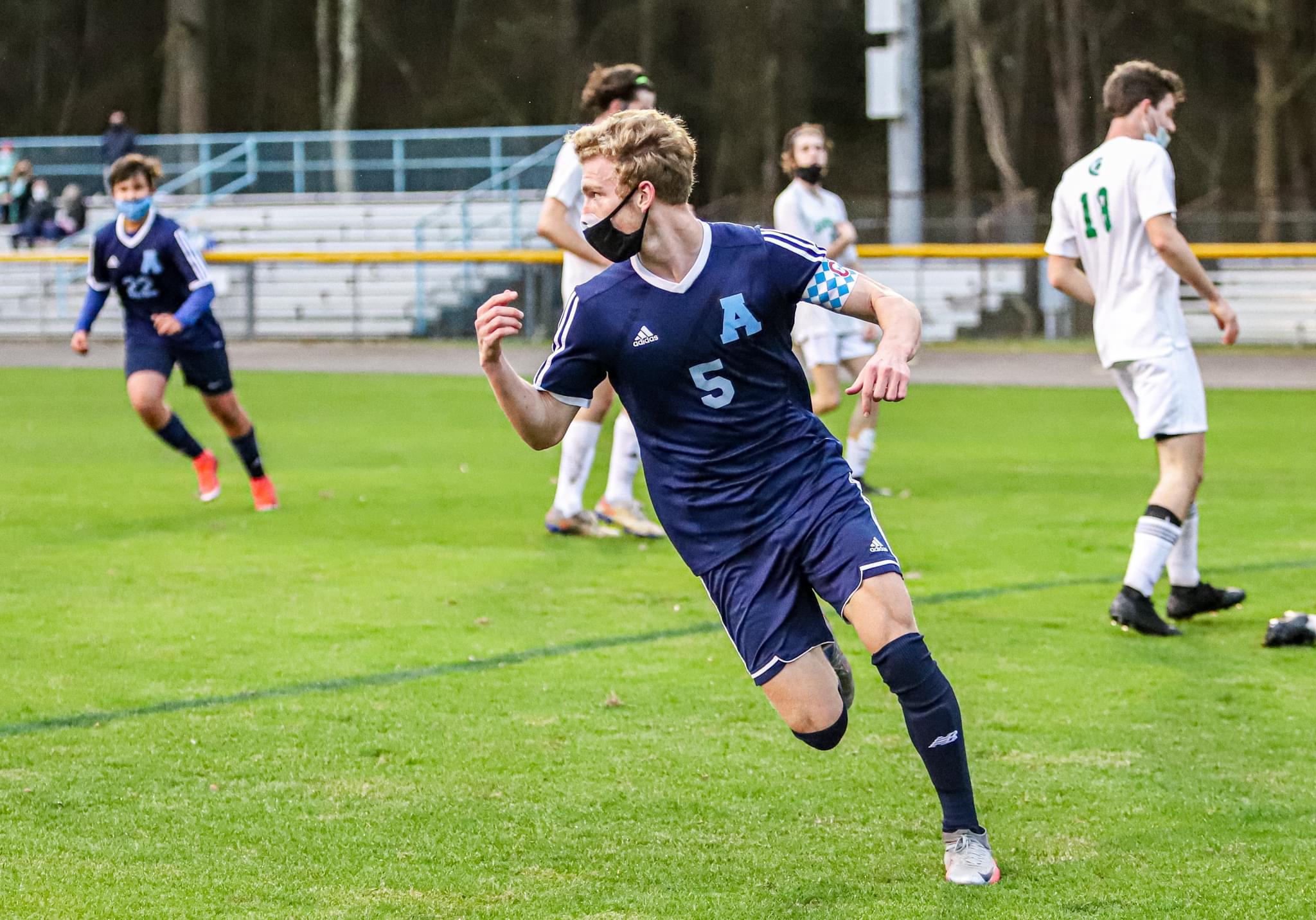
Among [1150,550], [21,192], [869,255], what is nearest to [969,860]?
[1150,550]

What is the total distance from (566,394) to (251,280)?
75.2ft

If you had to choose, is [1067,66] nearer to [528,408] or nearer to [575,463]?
[575,463]

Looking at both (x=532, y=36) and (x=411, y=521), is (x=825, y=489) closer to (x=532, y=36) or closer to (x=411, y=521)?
(x=411, y=521)

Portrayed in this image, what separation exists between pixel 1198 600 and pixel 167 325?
231 inches

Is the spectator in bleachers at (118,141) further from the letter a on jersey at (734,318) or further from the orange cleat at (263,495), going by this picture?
the letter a on jersey at (734,318)

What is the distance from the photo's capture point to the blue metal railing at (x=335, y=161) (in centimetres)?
3131

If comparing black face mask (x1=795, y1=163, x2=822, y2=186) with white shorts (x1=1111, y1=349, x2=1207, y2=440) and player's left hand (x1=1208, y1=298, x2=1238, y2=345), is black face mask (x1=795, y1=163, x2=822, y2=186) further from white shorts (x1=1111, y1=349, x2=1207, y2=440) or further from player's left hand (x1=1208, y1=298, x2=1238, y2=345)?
white shorts (x1=1111, y1=349, x2=1207, y2=440)

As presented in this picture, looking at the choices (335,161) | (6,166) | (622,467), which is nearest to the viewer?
(622,467)

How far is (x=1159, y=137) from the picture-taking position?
7.08 metres

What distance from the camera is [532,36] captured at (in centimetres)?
4906

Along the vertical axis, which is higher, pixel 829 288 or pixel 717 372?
pixel 829 288

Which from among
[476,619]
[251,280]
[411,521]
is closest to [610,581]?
[476,619]

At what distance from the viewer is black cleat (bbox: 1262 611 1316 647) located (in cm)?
668

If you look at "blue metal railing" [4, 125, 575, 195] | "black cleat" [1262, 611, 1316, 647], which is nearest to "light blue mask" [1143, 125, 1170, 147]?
"black cleat" [1262, 611, 1316, 647]
